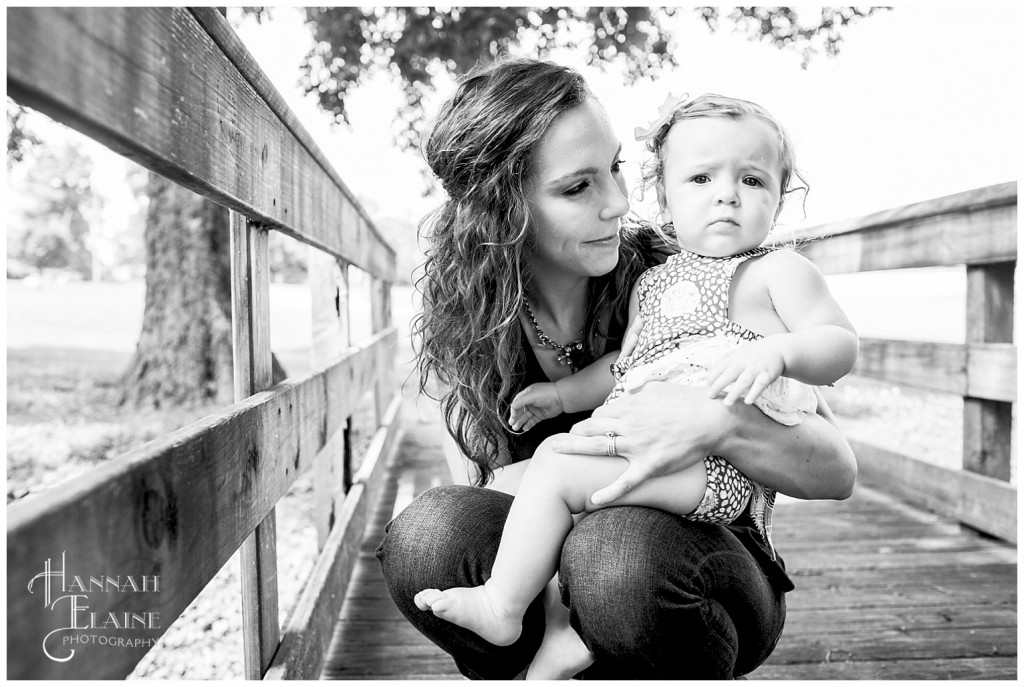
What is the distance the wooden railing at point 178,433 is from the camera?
0.66m

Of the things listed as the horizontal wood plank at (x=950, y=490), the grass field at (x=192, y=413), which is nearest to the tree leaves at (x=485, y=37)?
the grass field at (x=192, y=413)

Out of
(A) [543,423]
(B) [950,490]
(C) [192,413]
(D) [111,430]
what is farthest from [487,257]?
(D) [111,430]

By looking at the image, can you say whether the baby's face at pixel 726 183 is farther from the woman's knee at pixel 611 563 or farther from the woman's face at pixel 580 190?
the woman's knee at pixel 611 563

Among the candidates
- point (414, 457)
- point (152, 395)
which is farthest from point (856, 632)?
point (152, 395)

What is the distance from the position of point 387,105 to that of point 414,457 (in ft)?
12.9

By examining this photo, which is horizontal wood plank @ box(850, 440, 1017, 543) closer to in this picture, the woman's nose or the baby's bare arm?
the baby's bare arm

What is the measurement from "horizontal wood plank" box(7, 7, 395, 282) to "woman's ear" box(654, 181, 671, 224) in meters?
0.68

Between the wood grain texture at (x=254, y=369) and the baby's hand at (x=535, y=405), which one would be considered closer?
the wood grain texture at (x=254, y=369)

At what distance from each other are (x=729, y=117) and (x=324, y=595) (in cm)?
133

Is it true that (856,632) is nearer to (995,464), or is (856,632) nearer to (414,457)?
(995,464)

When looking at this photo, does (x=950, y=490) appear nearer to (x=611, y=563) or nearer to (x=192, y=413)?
(x=611, y=563)

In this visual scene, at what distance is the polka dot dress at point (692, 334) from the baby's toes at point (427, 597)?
1.40ft

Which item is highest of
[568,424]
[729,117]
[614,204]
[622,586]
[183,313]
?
[729,117]

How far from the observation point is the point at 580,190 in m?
1.57
